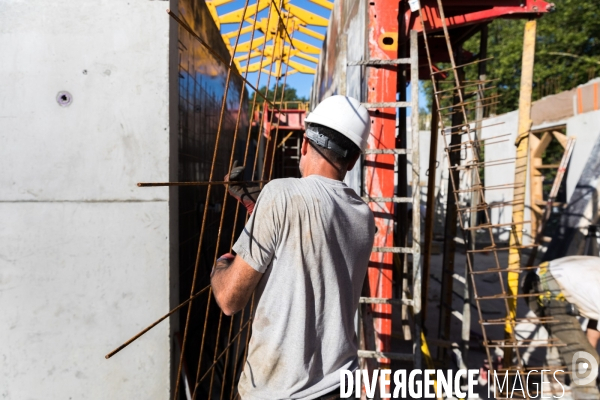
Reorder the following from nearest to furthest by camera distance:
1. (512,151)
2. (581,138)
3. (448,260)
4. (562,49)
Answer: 1. (448,260)
2. (581,138)
3. (512,151)
4. (562,49)

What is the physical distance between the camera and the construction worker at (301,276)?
144 cm

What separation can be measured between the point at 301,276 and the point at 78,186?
128 centimetres

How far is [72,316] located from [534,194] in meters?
10.3

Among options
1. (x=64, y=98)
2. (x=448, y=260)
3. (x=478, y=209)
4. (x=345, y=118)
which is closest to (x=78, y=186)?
(x=64, y=98)

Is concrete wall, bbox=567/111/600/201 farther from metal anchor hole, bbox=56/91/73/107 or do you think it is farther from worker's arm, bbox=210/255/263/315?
metal anchor hole, bbox=56/91/73/107

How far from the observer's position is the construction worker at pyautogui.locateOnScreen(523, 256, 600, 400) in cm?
359

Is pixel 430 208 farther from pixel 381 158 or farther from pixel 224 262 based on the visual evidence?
pixel 224 262

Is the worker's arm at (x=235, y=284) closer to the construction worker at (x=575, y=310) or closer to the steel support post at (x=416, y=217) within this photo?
the steel support post at (x=416, y=217)

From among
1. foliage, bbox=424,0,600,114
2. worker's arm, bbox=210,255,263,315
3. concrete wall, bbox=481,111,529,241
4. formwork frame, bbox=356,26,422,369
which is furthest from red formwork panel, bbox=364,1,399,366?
foliage, bbox=424,0,600,114

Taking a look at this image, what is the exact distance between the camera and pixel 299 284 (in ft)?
4.77

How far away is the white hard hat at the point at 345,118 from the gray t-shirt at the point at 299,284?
26 centimetres

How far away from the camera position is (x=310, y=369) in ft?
4.95

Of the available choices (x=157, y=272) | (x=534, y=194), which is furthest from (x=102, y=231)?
(x=534, y=194)

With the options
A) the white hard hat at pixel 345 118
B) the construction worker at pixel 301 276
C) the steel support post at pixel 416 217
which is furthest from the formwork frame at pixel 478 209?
the construction worker at pixel 301 276
